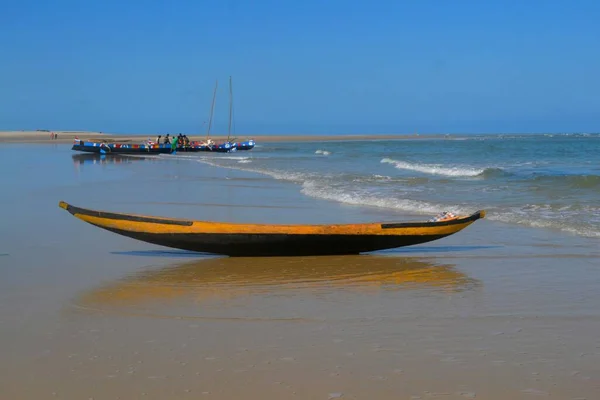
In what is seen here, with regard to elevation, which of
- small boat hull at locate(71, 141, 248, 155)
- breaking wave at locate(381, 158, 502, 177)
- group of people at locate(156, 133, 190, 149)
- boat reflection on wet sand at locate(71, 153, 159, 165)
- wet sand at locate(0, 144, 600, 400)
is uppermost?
group of people at locate(156, 133, 190, 149)

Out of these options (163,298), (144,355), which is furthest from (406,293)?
(144,355)

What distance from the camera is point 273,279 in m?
7.26

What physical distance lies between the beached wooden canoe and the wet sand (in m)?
0.16

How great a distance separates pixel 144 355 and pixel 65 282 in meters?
2.68

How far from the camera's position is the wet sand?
14.1 feet

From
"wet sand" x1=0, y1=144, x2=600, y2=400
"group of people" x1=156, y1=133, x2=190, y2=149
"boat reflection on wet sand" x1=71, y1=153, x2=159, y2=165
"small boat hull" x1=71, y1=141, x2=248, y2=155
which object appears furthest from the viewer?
"group of people" x1=156, y1=133, x2=190, y2=149

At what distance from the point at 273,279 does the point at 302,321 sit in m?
1.67

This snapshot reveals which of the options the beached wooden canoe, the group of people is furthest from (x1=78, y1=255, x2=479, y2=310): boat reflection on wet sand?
the group of people

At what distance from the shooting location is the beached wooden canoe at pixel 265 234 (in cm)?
802

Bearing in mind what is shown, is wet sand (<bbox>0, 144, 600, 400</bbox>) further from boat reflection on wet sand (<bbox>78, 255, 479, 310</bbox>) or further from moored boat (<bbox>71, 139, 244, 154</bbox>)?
moored boat (<bbox>71, 139, 244, 154</bbox>)

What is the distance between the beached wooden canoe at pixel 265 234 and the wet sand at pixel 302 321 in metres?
0.16

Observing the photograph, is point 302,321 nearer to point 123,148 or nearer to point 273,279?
point 273,279

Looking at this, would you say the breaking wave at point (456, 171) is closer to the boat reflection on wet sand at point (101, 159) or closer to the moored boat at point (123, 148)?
the boat reflection on wet sand at point (101, 159)

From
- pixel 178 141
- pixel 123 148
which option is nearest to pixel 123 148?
pixel 123 148
